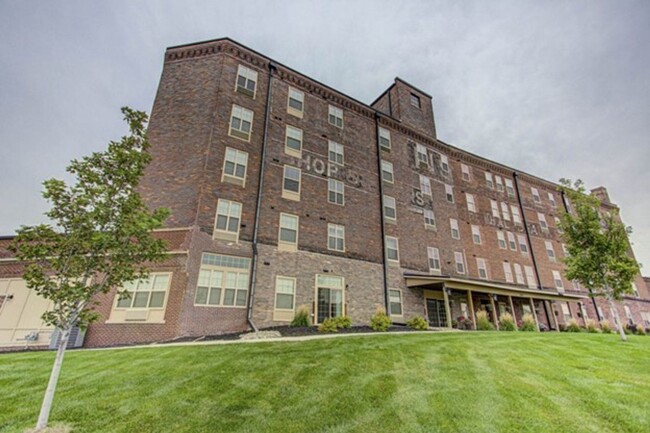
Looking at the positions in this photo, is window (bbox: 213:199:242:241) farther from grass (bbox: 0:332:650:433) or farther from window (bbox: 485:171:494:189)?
window (bbox: 485:171:494:189)

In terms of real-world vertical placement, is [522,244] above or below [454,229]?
below

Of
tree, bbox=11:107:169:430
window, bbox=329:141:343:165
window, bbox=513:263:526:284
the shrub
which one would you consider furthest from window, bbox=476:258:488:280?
tree, bbox=11:107:169:430

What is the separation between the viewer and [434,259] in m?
22.0

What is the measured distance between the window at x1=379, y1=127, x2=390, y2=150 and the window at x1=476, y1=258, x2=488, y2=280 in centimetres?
1259

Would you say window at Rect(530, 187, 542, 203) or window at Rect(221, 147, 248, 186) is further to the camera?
window at Rect(530, 187, 542, 203)

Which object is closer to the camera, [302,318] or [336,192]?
[302,318]

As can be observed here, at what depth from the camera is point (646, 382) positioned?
20.4 ft

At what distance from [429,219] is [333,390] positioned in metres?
19.4

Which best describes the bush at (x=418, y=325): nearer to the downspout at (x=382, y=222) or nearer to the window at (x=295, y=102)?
the downspout at (x=382, y=222)

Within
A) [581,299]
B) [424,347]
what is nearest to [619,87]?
[424,347]

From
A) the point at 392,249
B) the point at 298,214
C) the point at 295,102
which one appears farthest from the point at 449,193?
the point at 295,102

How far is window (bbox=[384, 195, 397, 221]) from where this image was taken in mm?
20766

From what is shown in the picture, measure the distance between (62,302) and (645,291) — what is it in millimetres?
52942

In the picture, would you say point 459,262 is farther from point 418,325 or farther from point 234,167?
point 234,167
